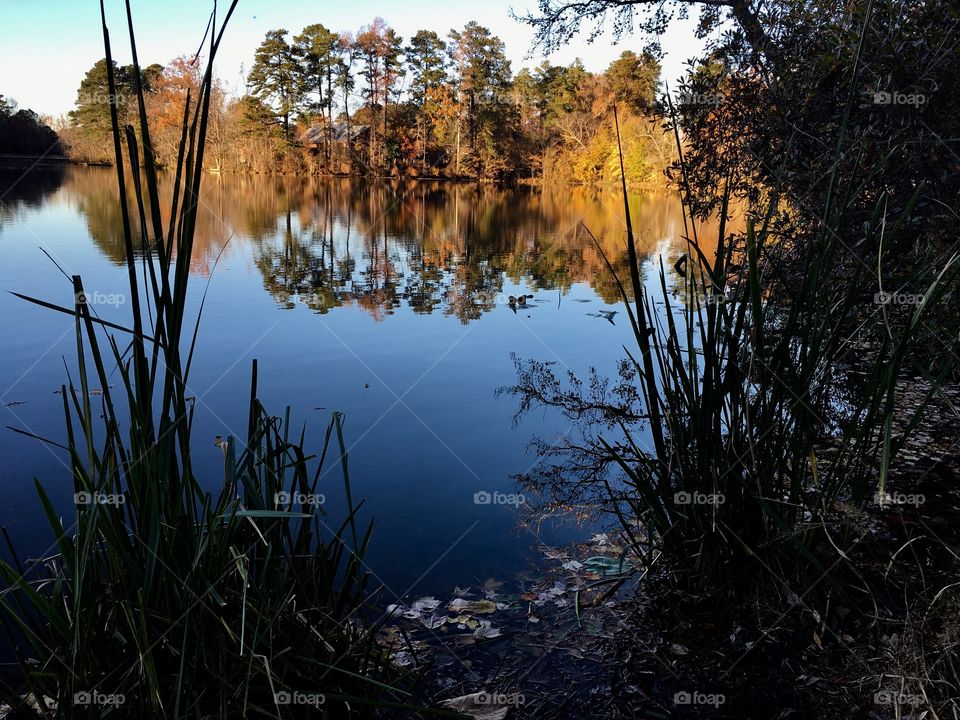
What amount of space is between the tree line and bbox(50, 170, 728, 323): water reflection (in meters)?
8.88

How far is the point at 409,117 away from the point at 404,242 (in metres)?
21.4

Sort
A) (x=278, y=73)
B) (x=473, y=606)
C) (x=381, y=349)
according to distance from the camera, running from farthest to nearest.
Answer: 1. (x=278, y=73)
2. (x=381, y=349)
3. (x=473, y=606)

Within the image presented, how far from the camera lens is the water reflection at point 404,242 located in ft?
26.8

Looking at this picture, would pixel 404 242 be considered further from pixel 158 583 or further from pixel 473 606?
pixel 158 583

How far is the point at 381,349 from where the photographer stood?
567 centimetres

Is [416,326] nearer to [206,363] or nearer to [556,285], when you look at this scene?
[206,363]

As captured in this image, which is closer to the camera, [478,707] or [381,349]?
[478,707]

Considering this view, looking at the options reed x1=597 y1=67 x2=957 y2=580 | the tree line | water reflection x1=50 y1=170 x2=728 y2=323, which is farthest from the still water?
the tree line

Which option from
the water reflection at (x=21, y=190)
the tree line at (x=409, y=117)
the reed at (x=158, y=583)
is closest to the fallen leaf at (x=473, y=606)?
the reed at (x=158, y=583)

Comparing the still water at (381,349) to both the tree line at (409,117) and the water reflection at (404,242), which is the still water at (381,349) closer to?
the water reflection at (404,242)

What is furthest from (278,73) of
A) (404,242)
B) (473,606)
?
(473,606)

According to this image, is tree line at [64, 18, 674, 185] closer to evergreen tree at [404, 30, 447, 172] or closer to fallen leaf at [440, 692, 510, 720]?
evergreen tree at [404, 30, 447, 172]

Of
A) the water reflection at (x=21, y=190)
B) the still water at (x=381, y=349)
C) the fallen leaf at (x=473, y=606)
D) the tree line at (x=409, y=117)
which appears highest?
the tree line at (x=409, y=117)

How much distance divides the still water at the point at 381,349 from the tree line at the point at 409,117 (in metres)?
17.2
